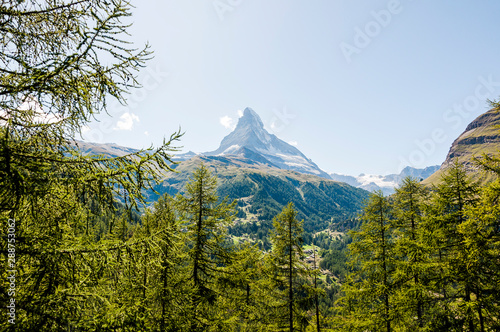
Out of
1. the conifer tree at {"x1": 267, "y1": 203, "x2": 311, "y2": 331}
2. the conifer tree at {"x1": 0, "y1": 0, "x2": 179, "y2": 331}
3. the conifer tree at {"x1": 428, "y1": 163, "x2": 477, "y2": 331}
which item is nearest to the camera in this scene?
the conifer tree at {"x1": 0, "y1": 0, "x2": 179, "y2": 331}

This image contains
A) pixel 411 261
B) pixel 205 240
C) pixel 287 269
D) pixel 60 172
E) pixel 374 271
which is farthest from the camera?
pixel 287 269

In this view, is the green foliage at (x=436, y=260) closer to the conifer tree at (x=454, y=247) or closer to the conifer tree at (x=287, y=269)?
the conifer tree at (x=454, y=247)

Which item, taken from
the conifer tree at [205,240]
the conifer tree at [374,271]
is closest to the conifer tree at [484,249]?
the conifer tree at [374,271]

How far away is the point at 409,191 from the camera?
48.8 feet

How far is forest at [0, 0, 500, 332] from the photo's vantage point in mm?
3875

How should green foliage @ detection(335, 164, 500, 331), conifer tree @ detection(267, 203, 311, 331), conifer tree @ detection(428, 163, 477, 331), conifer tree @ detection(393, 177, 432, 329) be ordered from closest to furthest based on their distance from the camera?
green foliage @ detection(335, 164, 500, 331), conifer tree @ detection(428, 163, 477, 331), conifer tree @ detection(393, 177, 432, 329), conifer tree @ detection(267, 203, 311, 331)

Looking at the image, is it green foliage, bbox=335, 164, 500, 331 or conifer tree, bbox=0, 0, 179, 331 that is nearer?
conifer tree, bbox=0, 0, 179, 331

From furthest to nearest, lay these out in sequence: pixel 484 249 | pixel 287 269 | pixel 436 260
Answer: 1. pixel 287 269
2. pixel 436 260
3. pixel 484 249

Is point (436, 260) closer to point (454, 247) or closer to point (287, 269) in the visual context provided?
point (454, 247)

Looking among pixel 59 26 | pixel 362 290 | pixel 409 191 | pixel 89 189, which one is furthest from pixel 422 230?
pixel 59 26

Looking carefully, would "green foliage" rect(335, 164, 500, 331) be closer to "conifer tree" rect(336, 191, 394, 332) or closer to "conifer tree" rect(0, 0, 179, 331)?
"conifer tree" rect(336, 191, 394, 332)

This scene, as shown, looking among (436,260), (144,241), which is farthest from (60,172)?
(436,260)

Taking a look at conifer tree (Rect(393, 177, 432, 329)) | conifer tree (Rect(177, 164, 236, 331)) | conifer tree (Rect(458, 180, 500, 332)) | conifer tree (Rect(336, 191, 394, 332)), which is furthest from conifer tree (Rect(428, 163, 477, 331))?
conifer tree (Rect(177, 164, 236, 331))

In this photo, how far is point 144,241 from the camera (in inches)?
206
